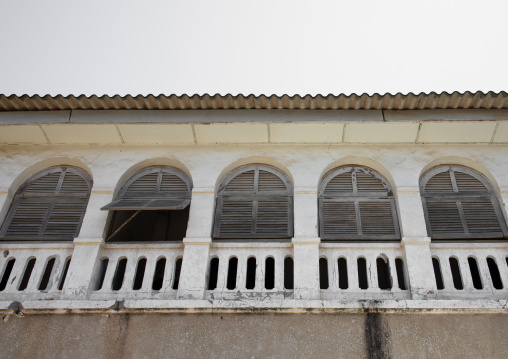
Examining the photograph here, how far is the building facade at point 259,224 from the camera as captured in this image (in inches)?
246

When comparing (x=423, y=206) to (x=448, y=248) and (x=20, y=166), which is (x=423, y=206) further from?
(x=20, y=166)

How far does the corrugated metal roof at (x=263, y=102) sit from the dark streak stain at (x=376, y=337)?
9.59 feet

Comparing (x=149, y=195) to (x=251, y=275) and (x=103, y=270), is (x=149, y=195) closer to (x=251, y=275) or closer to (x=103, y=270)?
(x=103, y=270)

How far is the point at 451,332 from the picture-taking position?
6.14 meters

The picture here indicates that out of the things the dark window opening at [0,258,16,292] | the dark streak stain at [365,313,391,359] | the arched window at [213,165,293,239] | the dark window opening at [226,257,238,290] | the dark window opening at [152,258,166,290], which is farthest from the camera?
the dark window opening at [152,258,166,290]

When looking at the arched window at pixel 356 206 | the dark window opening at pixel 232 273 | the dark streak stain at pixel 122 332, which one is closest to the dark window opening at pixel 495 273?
the arched window at pixel 356 206

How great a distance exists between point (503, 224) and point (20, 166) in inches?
263

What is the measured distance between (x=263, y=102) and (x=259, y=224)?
5.51 ft

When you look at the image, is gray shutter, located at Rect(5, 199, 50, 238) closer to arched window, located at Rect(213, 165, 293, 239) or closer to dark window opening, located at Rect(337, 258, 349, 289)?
arched window, located at Rect(213, 165, 293, 239)

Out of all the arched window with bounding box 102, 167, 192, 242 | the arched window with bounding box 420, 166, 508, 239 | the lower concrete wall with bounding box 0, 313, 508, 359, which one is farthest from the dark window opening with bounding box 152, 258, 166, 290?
the arched window with bounding box 420, 166, 508, 239

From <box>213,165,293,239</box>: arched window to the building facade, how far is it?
22mm

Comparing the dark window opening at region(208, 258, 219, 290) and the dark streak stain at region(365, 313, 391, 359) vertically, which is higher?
the dark window opening at region(208, 258, 219, 290)

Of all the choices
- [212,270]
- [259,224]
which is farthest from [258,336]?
[259,224]

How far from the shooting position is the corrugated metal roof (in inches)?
298
